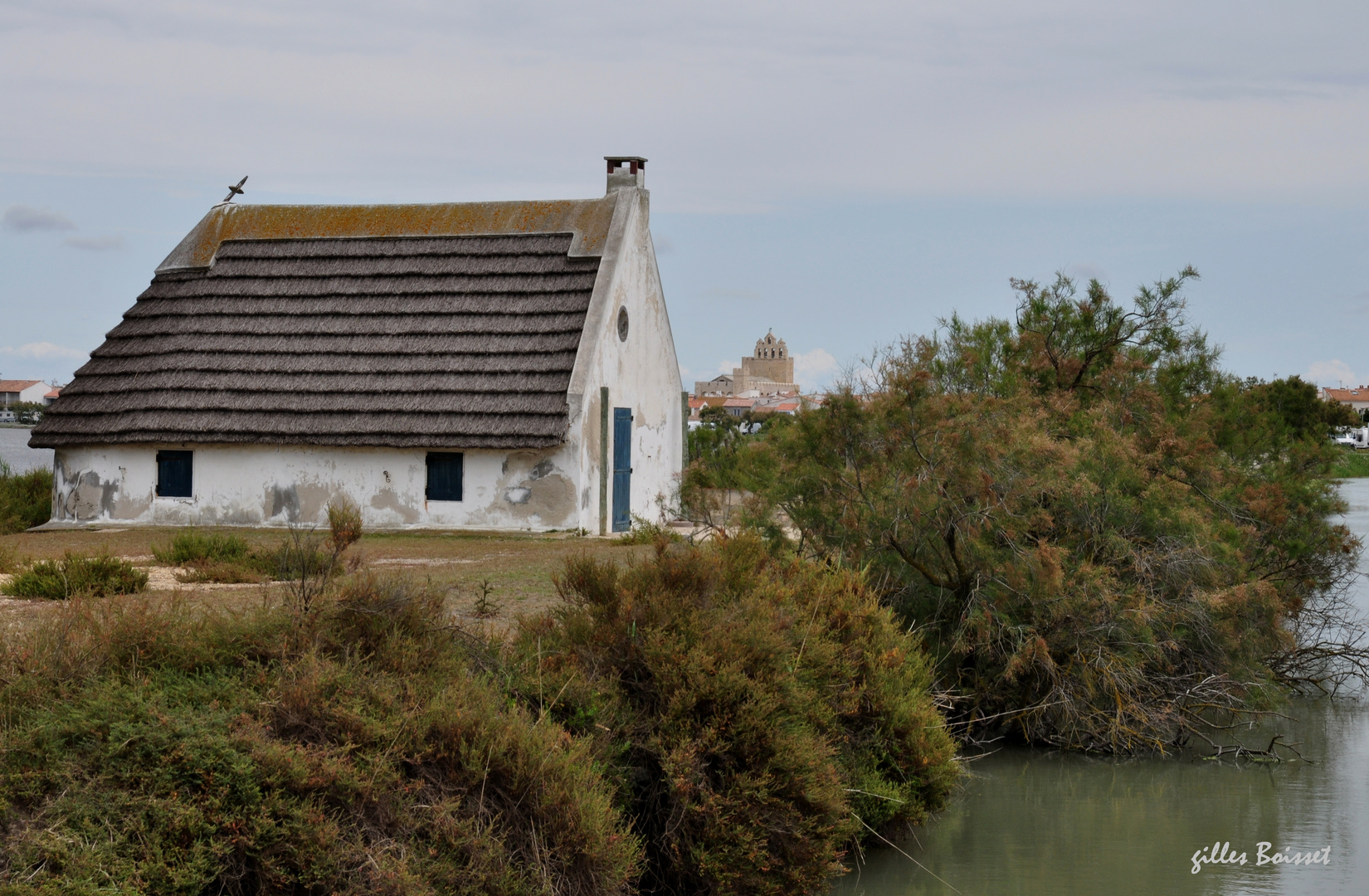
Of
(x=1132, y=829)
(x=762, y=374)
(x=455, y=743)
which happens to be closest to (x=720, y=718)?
(x=455, y=743)

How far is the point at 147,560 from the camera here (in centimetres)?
1480

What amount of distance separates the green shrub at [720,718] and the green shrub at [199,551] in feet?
22.5

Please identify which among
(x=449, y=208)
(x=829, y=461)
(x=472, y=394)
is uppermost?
(x=449, y=208)

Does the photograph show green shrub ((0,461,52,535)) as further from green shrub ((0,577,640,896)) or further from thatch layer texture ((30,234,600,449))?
green shrub ((0,577,640,896))

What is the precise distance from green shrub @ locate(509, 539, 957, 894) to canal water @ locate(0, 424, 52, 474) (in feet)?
195

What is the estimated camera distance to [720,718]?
23.9 ft

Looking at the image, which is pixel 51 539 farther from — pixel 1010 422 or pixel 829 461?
pixel 1010 422

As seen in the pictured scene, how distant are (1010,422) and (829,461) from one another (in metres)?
1.71

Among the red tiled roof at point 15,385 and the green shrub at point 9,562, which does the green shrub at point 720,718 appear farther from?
the red tiled roof at point 15,385

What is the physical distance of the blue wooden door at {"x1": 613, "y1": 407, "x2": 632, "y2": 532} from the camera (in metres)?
21.3

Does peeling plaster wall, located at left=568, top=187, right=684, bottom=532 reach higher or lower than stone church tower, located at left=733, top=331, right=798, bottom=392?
lower

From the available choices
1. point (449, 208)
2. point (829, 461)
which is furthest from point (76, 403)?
point (829, 461)

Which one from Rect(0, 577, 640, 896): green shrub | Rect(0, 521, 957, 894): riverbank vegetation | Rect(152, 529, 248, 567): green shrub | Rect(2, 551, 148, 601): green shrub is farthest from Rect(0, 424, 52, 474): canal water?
Rect(0, 577, 640, 896): green shrub

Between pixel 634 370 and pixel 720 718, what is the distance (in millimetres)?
15158
